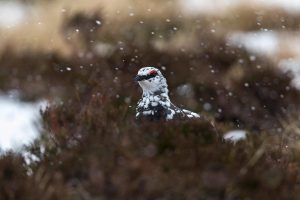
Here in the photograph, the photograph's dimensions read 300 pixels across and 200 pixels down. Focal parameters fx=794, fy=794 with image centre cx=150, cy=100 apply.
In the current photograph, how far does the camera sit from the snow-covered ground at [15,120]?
20.4 feet

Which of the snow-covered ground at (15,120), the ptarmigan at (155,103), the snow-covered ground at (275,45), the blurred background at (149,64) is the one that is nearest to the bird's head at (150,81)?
the ptarmigan at (155,103)

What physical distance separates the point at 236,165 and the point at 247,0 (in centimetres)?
623

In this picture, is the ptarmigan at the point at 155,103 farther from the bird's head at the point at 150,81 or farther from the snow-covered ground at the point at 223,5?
the snow-covered ground at the point at 223,5

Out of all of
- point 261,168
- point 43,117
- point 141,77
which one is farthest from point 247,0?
point 261,168

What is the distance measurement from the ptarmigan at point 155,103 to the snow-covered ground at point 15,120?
843 millimetres

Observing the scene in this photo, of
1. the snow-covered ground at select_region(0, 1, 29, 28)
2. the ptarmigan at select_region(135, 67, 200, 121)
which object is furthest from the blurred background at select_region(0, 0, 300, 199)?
the ptarmigan at select_region(135, 67, 200, 121)

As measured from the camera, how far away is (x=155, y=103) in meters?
5.36

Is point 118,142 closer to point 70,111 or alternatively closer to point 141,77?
point 70,111

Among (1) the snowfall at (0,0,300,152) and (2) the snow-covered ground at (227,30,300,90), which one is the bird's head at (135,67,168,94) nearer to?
(1) the snowfall at (0,0,300,152)

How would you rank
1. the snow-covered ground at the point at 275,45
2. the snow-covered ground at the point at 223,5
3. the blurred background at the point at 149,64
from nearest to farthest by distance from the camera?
the blurred background at the point at 149,64 < the snow-covered ground at the point at 275,45 < the snow-covered ground at the point at 223,5

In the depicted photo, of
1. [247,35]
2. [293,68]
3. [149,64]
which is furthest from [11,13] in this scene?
[293,68]

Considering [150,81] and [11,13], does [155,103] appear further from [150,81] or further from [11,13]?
[11,13]

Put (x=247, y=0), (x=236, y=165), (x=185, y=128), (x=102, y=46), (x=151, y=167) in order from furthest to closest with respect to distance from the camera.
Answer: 1. (x=247, y=0)
2. (x=102, y=46)
3. (x=185, y=128)
4. (x=236, y=165)
5. (x=151, y=167)

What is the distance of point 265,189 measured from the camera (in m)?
3.48
